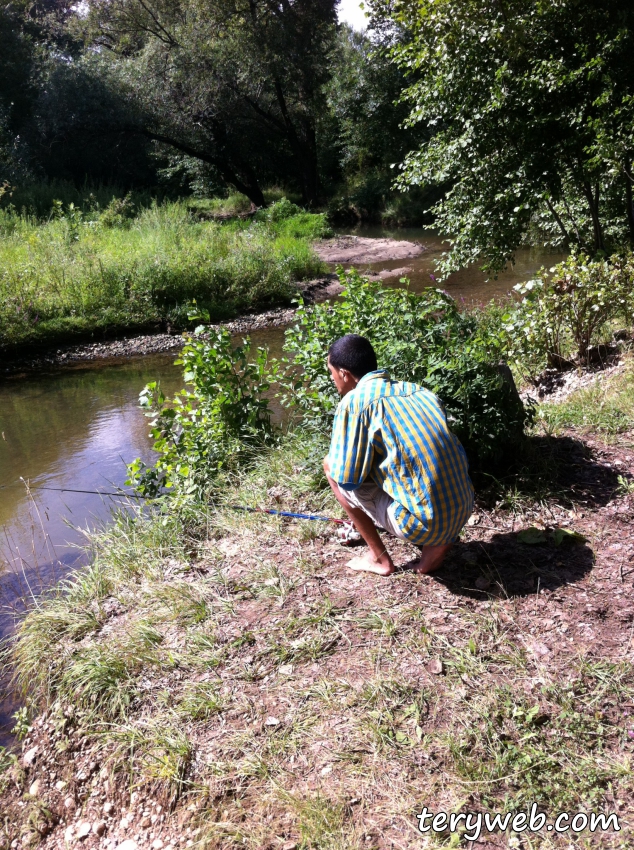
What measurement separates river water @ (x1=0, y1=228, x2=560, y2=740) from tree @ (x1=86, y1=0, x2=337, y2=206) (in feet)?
47.6

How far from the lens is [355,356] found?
326 cm

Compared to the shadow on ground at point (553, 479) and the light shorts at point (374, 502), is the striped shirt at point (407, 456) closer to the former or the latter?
the light shorts at point (374, 502)

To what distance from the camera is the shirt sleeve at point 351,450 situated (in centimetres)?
310

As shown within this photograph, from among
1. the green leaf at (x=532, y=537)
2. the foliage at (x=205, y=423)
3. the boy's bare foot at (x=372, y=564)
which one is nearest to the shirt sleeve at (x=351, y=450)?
the boy's bare foot at (x=372, y=564)

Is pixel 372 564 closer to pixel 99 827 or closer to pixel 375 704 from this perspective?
pixel 375 704

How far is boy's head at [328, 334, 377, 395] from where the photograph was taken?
3.27 m

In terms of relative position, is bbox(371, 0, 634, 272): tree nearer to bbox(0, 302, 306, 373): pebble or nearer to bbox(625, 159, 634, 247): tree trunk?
bbox(625, 159, 634, 247): tree trunk

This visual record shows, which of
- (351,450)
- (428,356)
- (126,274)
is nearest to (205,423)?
(428,356)

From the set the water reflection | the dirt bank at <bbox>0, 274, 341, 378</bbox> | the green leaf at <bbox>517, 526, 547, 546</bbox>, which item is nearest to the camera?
the green leaf at <bbox>517, 526, 547, 546</bbox>

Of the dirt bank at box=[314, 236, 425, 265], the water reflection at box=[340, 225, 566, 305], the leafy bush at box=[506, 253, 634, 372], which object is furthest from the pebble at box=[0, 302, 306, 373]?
the leafy bush at box=[506, 253, 634, 372]

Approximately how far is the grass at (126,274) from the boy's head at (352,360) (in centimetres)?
896

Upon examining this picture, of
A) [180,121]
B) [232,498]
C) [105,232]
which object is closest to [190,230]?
[105,232]

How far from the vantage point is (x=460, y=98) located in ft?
25.7

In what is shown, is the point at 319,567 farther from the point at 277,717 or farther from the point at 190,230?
the point at 190,230
